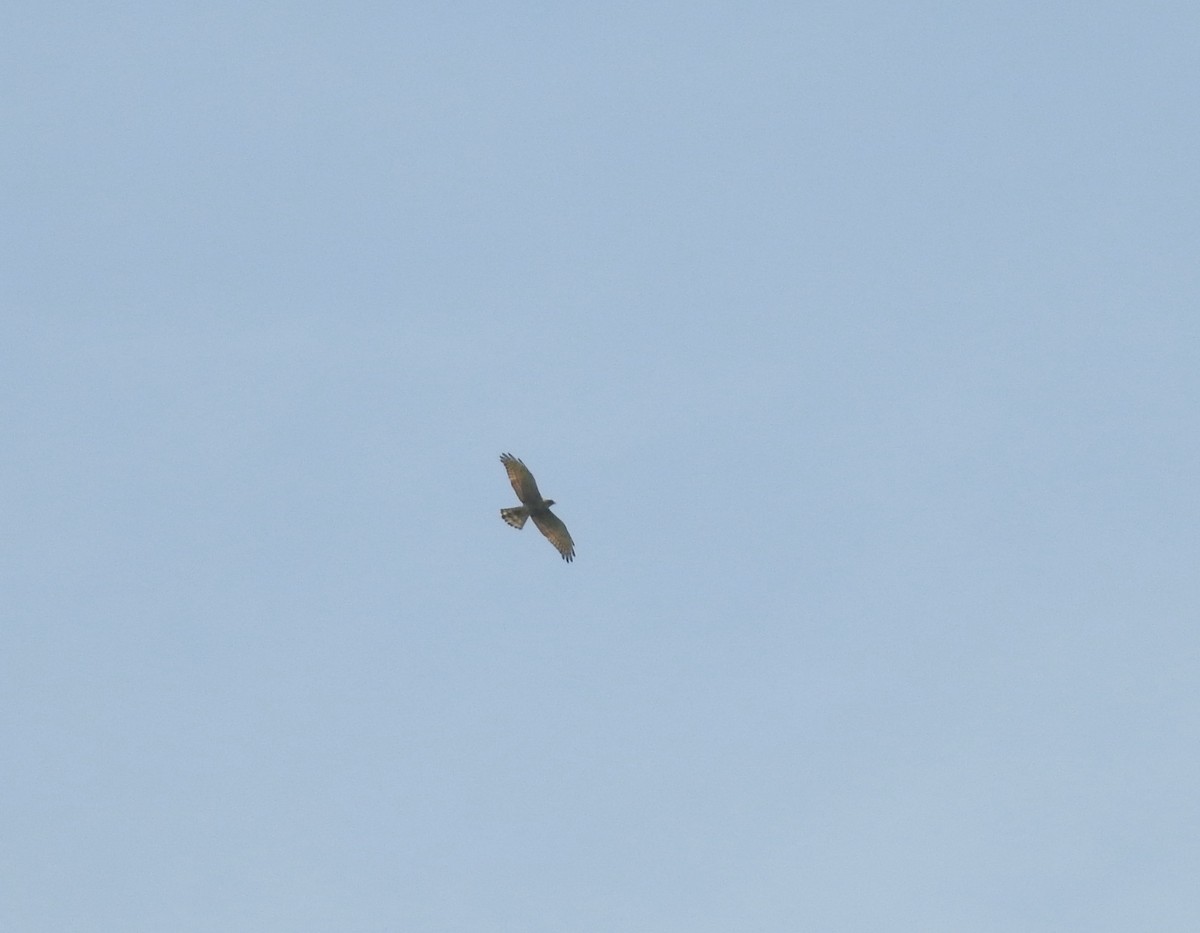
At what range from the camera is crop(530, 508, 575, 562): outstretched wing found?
171 m

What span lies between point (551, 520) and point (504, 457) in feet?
7.85

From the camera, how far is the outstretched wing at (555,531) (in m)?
171

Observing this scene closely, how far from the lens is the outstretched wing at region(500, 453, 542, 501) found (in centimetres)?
16962

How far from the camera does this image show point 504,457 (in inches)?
6683

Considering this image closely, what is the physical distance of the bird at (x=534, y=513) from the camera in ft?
557

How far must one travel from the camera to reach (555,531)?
171 m

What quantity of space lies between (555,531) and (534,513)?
76 cm

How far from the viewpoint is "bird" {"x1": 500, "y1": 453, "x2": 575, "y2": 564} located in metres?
170

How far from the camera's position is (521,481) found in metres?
170

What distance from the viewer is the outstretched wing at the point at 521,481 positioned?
169625 mm

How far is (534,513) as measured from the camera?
17075cm

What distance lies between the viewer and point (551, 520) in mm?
170875

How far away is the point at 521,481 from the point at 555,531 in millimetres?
1910
